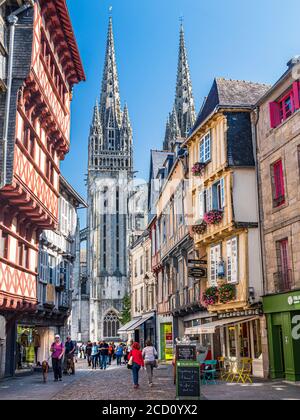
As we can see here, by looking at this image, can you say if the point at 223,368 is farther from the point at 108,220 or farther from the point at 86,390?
the point at 108,220

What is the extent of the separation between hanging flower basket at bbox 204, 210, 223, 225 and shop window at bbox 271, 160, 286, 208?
2455 millimetres

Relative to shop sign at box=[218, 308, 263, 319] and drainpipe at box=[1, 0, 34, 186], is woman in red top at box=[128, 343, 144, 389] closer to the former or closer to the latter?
shop sign at box=[218, 308, 263, 319]

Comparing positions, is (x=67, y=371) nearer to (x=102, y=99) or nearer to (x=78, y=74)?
(x=78, y=74)

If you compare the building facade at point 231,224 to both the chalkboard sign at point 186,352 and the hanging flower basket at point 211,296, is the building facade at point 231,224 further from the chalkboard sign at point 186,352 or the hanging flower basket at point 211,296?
the chalkboard sign at point 186,352

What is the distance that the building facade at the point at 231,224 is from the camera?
18.5m

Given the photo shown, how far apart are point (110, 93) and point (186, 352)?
288ft

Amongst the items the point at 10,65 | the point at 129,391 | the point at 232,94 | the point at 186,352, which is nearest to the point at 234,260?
the point at 186,352

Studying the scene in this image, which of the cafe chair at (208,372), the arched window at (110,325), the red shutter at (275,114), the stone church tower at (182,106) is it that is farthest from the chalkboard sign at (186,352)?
the stone church tower at (182,106)

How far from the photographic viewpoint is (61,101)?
21047 millimetres

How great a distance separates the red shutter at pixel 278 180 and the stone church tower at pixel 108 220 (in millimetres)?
64930

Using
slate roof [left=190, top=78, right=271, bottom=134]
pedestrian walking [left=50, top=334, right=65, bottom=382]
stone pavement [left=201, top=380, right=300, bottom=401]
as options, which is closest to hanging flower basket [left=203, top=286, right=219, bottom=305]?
stone pavement [left=201, top=380, right=300, bottom=401]

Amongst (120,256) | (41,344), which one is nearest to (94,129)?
(120,256)

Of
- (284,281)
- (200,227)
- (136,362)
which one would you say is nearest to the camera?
(136,362)

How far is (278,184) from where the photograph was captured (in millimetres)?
17984
